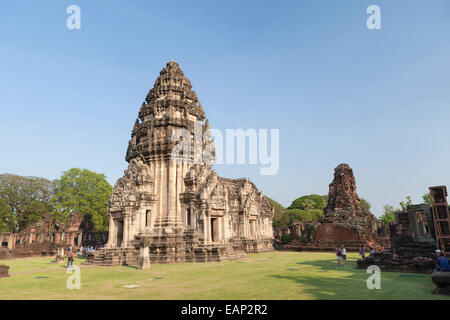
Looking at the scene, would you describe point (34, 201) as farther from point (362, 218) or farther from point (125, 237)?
point (362, 218)

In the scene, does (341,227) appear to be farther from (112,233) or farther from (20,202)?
(20,202)

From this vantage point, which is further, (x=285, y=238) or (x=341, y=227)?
(x=285, y=238)

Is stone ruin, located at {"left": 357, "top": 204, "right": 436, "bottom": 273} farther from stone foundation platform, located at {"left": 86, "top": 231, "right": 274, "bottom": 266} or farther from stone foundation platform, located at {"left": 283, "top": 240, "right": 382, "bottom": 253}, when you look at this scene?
stone foundation platform, located at {"left": 283, "top": 240, "right": 382, "bottom": 253}

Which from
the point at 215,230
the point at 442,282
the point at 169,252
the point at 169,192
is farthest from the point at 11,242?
the point at 442,282

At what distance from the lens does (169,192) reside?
71.6 feet

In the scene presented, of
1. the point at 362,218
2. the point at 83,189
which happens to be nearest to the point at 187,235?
the point at 362,218

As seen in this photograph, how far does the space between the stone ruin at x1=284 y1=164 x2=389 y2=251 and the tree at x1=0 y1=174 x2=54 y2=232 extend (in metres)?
36.1

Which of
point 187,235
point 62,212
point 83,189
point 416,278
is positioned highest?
point 83,189

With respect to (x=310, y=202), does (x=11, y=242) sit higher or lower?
lower

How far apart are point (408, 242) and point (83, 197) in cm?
3731

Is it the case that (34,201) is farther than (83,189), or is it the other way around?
(34,201)
